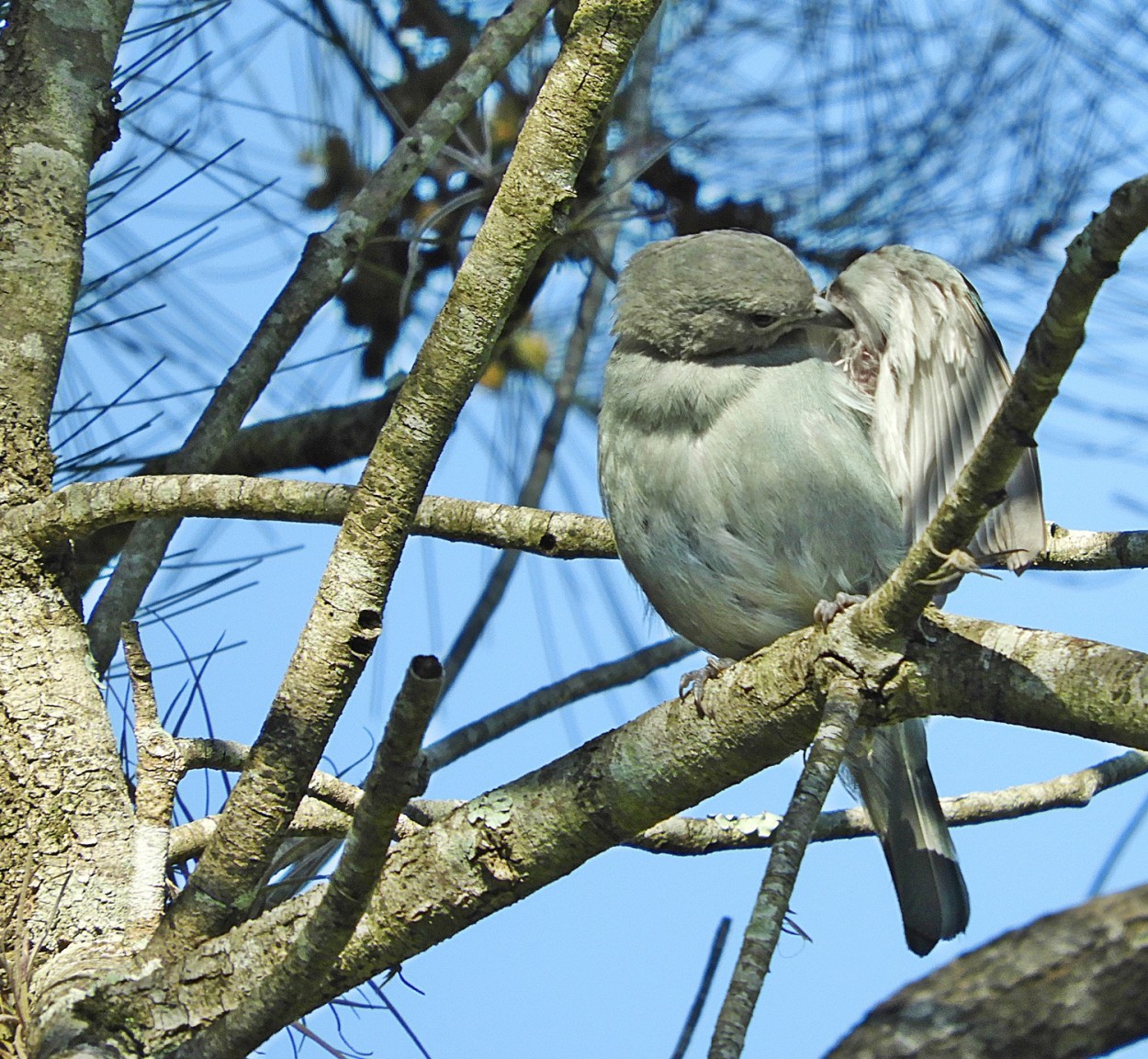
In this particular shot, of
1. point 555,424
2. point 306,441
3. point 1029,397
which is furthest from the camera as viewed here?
point 555,424

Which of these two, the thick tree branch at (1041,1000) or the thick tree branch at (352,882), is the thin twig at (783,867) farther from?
the thick tree branch at (352,882)

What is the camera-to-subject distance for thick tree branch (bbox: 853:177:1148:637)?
1375 mm

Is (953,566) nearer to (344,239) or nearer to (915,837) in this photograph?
(915,837)

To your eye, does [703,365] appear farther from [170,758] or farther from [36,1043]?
[36,1043]

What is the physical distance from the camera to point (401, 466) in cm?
203

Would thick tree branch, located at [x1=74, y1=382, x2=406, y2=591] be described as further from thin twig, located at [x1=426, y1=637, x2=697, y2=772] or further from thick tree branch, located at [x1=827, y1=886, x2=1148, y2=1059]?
thick tree branch, located at [x1=827, y1=886, x2=1148, y2=1059]

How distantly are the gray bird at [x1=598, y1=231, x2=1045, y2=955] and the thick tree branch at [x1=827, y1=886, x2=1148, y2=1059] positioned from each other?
148cm

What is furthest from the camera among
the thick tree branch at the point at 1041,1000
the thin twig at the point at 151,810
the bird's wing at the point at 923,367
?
the bird's wing at the point at 923,367

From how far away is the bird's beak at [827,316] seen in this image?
9.51 feet

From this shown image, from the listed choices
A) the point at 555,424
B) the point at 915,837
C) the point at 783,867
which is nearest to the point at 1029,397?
the point at 783,867

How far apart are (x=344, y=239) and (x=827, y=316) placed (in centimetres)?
105

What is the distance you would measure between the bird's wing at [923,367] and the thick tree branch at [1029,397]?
87cm

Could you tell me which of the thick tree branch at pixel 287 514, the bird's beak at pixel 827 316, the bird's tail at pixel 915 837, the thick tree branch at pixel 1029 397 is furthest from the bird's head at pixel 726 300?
the thick tree branch at pixel 1029 397

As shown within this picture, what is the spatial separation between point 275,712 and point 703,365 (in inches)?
51.4
